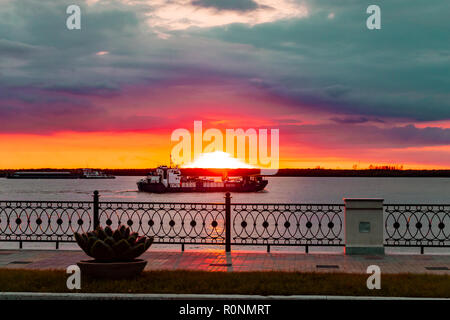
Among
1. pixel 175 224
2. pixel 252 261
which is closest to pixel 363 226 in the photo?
pixel 252 261

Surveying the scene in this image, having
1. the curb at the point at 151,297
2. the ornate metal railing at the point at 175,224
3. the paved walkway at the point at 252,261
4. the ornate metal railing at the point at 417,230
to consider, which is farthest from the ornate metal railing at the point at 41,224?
the ornate metal railing at the point at 417,230

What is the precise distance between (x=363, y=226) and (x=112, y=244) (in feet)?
26.3

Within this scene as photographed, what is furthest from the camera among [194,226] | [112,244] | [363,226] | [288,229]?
[194,226]

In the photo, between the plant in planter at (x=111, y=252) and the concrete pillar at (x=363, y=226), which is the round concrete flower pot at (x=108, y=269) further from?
the concrete pillar at (x=363, y=226)

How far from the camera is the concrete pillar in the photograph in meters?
15.7

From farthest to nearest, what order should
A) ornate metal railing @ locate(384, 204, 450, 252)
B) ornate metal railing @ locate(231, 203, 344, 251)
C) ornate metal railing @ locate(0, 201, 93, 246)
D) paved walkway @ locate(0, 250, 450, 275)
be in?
ornate metal railing @ locate(0, 201, 93, 246)
ornate metal railing @ locate(231, 203, 344, 251)
ornate metal railing @ locate(384, 204, 450, 252)
paved walkway @ locate(0, 250, 450, 275)

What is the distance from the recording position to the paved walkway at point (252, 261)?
13.3 meters

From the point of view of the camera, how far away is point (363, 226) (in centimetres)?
1580

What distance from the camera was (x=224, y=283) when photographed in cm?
1079

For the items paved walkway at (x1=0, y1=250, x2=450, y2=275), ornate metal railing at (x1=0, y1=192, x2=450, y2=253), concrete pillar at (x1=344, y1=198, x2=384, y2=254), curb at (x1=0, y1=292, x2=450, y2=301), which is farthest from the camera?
ornate metal railing at (x1=0, y1=192, x2=450, y2=253)

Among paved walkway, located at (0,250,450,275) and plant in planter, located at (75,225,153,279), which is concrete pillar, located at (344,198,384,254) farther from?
plant in planter, located at (75,225,153,279)

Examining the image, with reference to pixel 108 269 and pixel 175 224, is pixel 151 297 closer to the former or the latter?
pixel 108 269

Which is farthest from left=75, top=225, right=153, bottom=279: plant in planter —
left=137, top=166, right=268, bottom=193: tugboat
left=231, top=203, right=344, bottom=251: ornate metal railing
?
left=137, top=166, right=268, bottom=193: tugboat
